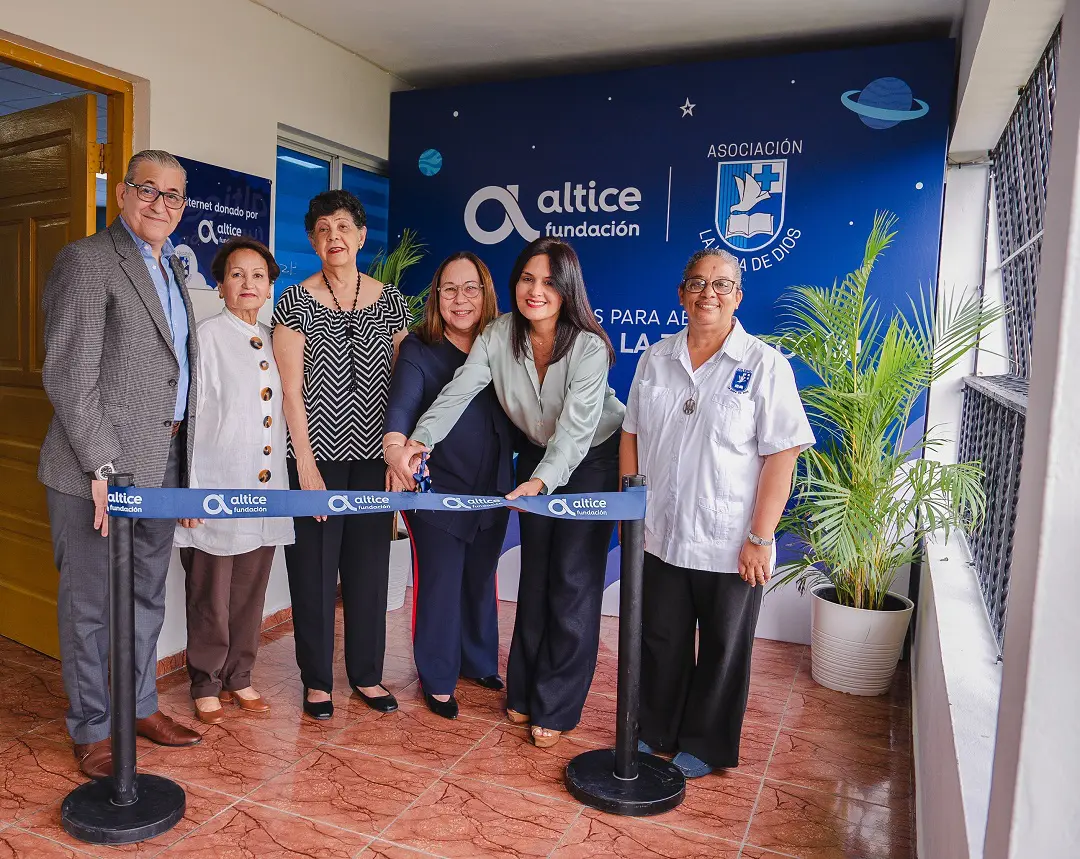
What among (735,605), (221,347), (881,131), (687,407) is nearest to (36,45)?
(221,347)

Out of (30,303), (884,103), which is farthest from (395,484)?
(884,103)

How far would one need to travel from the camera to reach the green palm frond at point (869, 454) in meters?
3.68

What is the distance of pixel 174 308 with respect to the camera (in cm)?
281

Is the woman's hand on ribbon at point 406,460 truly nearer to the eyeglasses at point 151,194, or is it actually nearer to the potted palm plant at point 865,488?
the eyeglasses at point 151,194

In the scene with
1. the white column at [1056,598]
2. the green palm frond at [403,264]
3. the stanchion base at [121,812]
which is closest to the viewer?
the white column at [1056,598]

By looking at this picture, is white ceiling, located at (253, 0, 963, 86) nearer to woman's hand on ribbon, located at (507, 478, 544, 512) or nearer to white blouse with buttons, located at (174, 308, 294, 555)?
white blouse with buttons, located at (174, 308, 294, 555)

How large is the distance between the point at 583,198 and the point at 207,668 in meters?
2.98

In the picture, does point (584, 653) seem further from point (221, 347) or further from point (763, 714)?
point (221, 347)

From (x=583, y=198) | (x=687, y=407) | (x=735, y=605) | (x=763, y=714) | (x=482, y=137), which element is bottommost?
(x=763, y=714)

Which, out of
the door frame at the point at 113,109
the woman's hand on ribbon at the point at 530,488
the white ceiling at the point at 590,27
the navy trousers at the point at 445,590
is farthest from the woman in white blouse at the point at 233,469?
the white ceiling at the point at 590,27

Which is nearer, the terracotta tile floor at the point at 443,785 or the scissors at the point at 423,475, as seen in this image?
the terracotta tile floor at the point at 443,785

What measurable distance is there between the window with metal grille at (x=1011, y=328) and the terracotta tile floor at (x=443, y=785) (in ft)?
2.39

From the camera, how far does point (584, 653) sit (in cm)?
311

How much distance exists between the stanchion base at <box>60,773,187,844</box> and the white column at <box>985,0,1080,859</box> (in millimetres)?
2085
